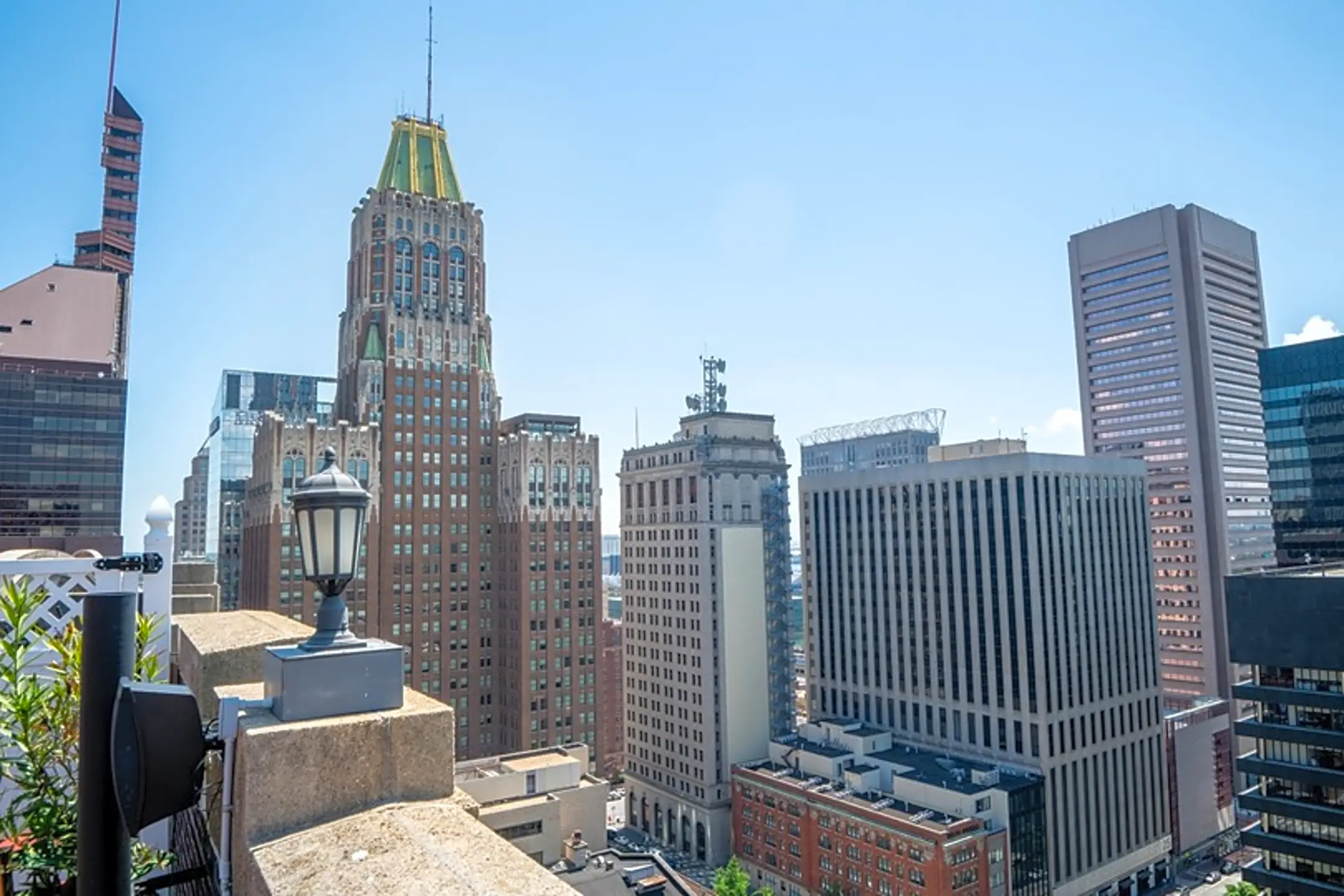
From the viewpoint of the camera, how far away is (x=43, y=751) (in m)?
5.59

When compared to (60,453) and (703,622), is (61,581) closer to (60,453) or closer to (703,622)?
(60,453)

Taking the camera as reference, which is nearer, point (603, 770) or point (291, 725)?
point (291, 725)

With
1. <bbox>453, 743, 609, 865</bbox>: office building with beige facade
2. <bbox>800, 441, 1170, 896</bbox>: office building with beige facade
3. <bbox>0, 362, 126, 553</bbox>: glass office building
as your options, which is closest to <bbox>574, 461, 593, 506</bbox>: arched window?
<bbox>800, 441, 1170, 896</bbox>: office building with beige facade

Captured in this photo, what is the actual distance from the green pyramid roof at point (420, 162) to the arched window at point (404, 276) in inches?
244

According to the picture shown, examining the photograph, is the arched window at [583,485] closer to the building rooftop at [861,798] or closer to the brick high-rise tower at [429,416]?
the brick high-rise tower at [429,416]

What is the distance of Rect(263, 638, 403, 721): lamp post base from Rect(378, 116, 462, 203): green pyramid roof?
8468 centimetres

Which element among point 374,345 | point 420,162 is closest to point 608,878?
point 374,345

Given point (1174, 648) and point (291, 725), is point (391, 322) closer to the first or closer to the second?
point (291, 725)

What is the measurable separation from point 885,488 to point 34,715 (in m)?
78.6

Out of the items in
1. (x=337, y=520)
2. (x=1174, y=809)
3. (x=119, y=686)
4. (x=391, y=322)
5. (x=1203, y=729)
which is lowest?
(x=1174, y=809)

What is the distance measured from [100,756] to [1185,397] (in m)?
132

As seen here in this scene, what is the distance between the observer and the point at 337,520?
5082mm

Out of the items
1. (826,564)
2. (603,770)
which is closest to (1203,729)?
(826,564)

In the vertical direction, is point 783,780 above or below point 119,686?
below
